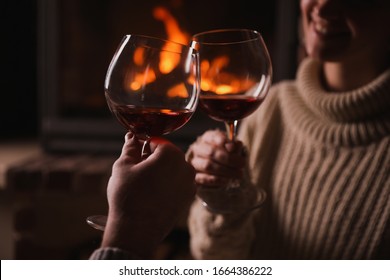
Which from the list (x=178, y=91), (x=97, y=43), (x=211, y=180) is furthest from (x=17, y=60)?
(x=178, y=91)

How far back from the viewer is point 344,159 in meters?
1.00

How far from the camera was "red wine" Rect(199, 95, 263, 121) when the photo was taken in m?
0.74

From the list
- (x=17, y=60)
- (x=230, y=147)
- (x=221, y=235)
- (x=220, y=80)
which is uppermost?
(x=220, y=80)

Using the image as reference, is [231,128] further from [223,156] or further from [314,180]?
[314,180]

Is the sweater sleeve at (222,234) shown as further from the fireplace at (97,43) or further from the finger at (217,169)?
the fireplace at (97,43)

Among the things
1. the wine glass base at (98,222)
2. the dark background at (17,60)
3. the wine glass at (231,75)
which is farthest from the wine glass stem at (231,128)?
the dark background at (17,60)

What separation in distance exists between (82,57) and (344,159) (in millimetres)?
1093

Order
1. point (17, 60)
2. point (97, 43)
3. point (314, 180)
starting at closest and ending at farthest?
1. point (314, 180)
2. point (97, 43)
3. point (17, 60)

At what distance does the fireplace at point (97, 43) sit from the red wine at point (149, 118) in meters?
1.04

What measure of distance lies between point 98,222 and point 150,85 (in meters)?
0.17

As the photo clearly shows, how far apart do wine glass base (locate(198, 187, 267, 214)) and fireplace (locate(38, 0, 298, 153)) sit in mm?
866

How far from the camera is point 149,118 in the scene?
596 mm

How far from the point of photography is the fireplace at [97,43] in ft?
5.52

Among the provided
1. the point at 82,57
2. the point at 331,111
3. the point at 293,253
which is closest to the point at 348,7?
the point at 331,111
